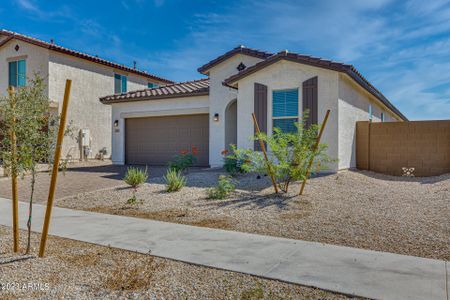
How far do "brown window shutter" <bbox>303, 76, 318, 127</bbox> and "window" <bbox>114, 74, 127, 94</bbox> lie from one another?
52.1ft

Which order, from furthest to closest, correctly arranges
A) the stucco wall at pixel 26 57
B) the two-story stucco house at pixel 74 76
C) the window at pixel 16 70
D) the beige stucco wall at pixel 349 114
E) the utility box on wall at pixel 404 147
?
1. the window at pixel 16 70
2. the two-story stucco house at pixel 74 76
3. the stucco wall at pixel 26 57
4. the utility box on wall at pixel 404 147
5. the beige stucco wall at pixel 349 114

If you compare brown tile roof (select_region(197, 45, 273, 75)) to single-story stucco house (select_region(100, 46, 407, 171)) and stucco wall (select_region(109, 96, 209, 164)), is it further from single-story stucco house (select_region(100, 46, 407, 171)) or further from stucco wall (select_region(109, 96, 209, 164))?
stucco wall (select_region(109, 96, 209, 164))

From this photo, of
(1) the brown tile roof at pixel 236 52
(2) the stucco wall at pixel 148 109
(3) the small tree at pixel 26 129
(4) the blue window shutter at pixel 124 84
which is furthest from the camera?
(4) the blue window shutter at pixel 124 84

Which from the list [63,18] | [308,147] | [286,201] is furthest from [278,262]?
[63,18]

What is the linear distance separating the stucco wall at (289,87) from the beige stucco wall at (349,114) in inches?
11.9

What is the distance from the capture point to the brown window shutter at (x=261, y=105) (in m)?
12.9

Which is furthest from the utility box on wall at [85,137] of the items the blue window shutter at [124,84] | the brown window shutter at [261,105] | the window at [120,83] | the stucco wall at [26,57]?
the brown window shutter at [261,105]

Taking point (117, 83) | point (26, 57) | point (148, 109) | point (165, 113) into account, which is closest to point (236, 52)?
point (165, 113)

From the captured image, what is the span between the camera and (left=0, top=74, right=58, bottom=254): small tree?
15.7 ft

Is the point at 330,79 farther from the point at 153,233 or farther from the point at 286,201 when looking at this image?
the point at 153,233

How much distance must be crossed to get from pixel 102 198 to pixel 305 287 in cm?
694

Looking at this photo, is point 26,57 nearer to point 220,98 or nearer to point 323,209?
point 220,98

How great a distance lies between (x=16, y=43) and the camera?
21.3 m

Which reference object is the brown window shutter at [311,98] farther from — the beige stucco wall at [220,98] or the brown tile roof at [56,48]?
the brown tile roof at [56,48]
